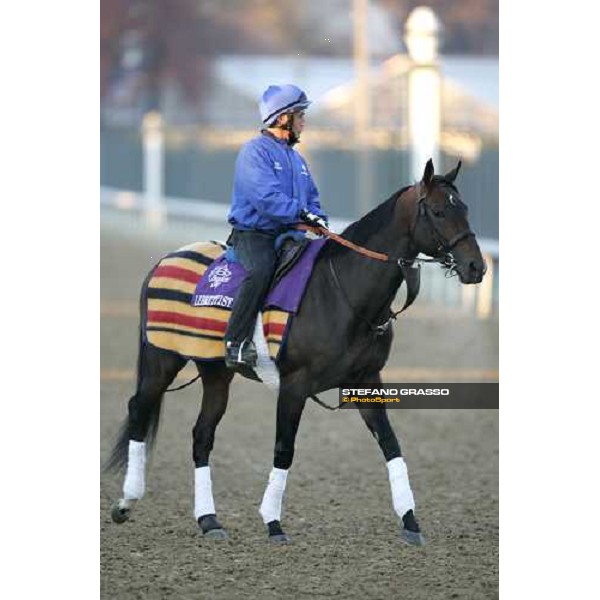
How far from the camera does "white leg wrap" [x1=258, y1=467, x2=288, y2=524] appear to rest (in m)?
7.68

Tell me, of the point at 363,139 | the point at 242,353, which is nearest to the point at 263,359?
the point at 242,353

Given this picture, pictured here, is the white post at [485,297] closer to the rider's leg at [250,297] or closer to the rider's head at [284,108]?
the rider's leg at [250,297]

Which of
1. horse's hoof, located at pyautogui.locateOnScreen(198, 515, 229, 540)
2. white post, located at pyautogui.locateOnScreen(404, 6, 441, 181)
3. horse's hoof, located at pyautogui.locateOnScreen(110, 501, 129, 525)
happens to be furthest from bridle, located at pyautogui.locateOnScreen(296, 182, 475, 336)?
white post, located at pyautogui.locateOnScreen(404, 6, 441, 181)

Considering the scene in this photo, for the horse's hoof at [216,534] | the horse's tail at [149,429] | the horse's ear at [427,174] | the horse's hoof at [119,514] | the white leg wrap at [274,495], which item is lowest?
the horse's hoof at [216,534]

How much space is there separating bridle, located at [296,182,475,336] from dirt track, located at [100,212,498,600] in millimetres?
1169

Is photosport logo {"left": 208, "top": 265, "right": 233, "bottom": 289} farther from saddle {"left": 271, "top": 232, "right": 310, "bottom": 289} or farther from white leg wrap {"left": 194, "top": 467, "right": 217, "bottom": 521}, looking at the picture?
white leg wrap {"left": 194, "top": 467, "right": 217, "bottom": 521}

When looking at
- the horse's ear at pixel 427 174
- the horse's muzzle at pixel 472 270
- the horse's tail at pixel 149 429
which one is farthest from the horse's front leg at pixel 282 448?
the horse's ear at pixel 427 174

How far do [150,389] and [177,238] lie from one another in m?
9.42

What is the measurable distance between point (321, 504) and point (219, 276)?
71.6 inches

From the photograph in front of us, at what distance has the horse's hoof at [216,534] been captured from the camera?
8109 millimetres

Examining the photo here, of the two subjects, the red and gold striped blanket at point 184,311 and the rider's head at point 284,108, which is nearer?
the rider's head at point 284,108

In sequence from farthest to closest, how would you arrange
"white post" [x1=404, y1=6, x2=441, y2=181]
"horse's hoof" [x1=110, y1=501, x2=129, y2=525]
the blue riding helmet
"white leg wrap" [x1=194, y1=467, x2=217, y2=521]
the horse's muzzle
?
"white post" [x1=404, y1=6, x2=441, y2=181] < "horse's hoof" [x1=110, y1=501, x2=129, y2=525] < "white leg wrap" [x1=194, y1=467, x2=217, y2=521] < the blue riding helmet < the horse's muzzle

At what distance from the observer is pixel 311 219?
7652 millimetres

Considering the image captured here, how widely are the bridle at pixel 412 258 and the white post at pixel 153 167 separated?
37.0 feet
